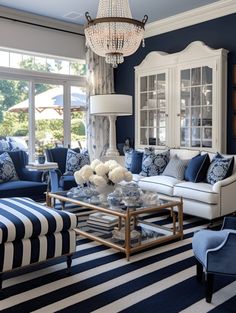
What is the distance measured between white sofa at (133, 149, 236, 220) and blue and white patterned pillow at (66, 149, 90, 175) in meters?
1.28

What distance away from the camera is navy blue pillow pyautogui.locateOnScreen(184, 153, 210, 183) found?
4520 mm

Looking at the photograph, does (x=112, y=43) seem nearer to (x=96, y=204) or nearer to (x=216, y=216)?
(x=96, y=204)

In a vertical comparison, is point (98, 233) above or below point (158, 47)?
below

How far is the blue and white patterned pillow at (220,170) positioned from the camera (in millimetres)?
4324

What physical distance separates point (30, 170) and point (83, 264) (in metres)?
2.47

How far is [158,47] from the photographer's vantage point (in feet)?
20.0

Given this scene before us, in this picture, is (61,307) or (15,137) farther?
(15,137)

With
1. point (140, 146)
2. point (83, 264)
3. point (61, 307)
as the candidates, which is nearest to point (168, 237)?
point (83, 264)

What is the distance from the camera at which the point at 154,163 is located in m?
5.16

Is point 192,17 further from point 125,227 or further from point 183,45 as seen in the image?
point 125,227

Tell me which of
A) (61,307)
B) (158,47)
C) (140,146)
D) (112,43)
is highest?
(158,47)

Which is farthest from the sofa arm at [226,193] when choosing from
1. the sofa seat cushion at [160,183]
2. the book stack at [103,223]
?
the book stack at [103,223]

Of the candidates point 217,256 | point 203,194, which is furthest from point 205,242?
point 203,194

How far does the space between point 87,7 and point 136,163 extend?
2449mm
